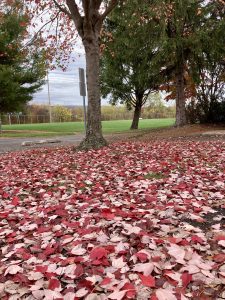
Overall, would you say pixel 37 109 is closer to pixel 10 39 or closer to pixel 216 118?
pixel 10 39

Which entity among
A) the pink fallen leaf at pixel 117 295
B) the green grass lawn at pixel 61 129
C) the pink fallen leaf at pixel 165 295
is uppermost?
the pink fallen leaf at pixel 165 295

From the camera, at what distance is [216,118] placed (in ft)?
62.6

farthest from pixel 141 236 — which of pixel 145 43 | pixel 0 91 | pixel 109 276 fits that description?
pixel 0 91

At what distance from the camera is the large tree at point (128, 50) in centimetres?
1551

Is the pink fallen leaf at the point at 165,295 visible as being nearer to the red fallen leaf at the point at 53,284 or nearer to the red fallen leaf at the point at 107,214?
the red fallen leaf at the point at 53,284

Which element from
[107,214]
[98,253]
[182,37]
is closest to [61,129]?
[182,37]

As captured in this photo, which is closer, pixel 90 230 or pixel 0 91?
pixel 90 230

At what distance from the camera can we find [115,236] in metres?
3.25

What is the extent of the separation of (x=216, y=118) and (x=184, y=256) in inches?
682

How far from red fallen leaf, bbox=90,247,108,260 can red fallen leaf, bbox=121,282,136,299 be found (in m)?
0.48

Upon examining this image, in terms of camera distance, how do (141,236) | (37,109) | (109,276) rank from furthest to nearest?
(37,109), (141,236), (109,276)

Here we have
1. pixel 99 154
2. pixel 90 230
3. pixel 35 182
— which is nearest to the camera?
pixel 90 230

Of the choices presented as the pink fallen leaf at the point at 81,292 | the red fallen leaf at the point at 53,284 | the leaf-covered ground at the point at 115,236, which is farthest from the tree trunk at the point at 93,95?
the pink fallen leaf at the point at 81,292

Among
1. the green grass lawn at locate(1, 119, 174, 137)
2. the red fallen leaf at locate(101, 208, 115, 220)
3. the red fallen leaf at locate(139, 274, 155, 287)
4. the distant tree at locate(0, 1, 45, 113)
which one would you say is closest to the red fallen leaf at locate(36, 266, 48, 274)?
the red fallen leaf at locate(139, 274, 155, 287)
